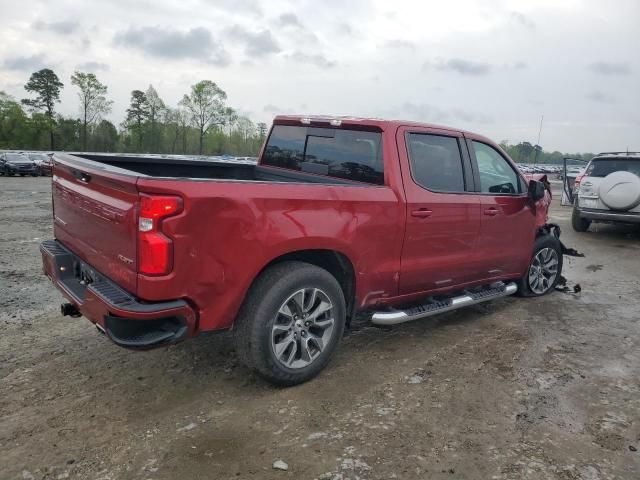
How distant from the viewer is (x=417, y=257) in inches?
164

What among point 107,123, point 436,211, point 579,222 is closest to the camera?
point 436,211

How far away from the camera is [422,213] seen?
4.08 metres

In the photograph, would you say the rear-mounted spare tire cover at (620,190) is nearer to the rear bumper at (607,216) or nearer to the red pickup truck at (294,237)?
the rear bumper at (607,216)

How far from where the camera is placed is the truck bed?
4398 mm

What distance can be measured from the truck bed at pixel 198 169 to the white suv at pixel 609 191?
25.3 feet

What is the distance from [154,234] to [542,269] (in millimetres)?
4632

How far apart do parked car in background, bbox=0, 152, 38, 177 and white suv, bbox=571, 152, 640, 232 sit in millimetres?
28090

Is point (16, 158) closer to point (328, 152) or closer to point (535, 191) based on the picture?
point (328, 152)

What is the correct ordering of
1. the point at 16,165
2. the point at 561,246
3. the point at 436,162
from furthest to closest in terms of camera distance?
1. the point at 16,165
2. the point at 561,246
3. the point at 436,162

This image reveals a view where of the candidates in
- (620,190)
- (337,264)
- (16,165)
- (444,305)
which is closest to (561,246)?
(444,305)

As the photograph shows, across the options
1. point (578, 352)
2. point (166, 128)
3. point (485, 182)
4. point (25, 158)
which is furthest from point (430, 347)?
point (166, 128)

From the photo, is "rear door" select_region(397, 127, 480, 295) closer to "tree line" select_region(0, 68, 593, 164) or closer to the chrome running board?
the chrome running board

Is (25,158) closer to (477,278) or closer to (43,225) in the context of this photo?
(43,225)

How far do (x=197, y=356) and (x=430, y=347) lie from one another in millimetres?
1926
